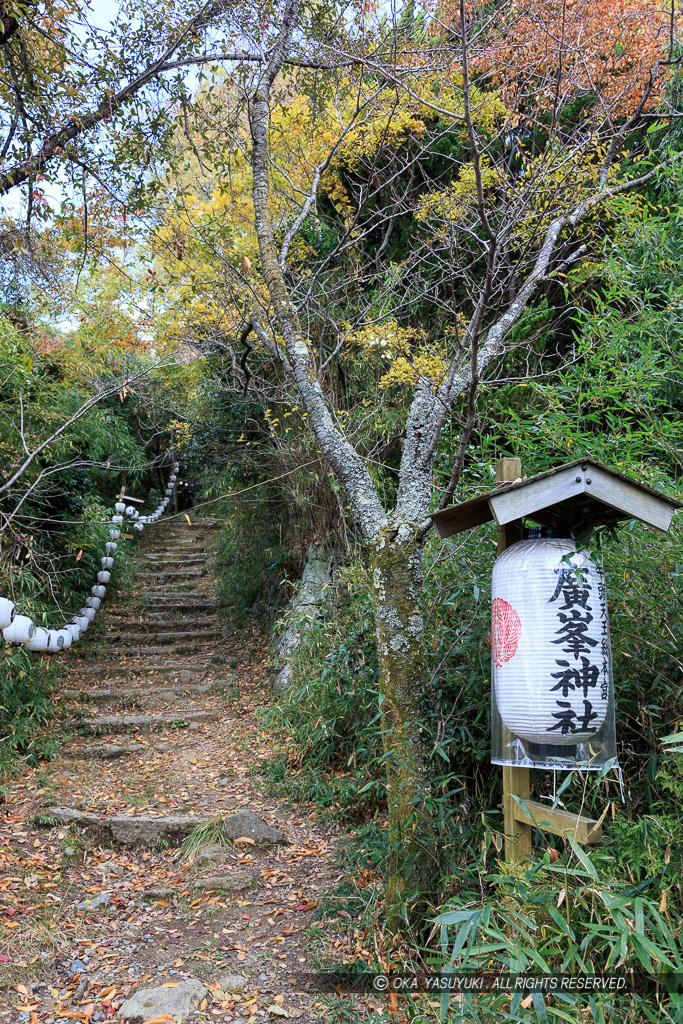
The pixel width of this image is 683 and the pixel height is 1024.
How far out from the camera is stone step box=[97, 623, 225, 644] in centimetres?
821

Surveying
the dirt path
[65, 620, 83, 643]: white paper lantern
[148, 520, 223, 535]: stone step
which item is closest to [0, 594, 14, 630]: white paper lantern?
the dirt path

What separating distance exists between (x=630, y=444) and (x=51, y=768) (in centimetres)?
482

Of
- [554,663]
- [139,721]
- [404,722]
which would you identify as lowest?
[139,721]

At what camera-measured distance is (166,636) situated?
848 centimetres

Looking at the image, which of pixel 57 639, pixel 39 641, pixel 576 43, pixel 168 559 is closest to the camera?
pixel 576 43

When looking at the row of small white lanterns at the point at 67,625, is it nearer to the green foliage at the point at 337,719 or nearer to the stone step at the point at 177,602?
the stone step at the point at 177,602

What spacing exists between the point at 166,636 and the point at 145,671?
106 cm

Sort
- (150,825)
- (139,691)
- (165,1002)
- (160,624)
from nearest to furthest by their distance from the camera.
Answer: (165,1002), (150,825), (139,691), (160,624)

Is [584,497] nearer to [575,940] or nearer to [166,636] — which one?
[575,940]

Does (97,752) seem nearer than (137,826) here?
No

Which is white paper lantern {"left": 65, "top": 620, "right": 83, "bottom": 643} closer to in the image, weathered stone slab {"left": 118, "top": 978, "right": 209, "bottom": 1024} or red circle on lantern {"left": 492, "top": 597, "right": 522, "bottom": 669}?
weathered stone slab {"left": 118, "top": 978, "right": 209, "bottom": 1024}

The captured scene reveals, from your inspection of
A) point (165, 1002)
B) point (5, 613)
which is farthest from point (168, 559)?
point (165, 1002)

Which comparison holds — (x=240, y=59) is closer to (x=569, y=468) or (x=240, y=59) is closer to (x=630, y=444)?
(x=630, y=444)

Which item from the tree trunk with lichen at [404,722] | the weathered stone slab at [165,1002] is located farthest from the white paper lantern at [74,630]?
the tree trunk with lichen at [404,722]
